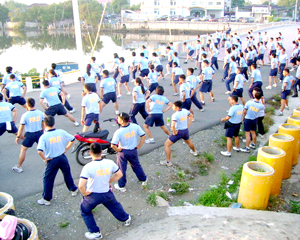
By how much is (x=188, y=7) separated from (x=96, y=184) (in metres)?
85.3

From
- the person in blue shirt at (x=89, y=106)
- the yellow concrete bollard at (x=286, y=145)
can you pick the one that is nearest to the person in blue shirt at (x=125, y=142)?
the person in blue shirt at (x=89, y=106)

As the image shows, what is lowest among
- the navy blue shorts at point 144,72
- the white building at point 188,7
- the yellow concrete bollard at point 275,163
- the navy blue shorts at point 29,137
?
the yellow concrete bollard at point 275,163

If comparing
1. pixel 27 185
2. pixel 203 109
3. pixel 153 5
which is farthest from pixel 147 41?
pixel 27 185

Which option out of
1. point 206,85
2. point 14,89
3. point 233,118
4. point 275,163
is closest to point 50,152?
point 275,163

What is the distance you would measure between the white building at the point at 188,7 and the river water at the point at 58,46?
13529 millimetres

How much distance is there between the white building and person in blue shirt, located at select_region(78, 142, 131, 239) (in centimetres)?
8263

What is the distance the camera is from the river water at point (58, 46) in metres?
39.4

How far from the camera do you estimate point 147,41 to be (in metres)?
67.7

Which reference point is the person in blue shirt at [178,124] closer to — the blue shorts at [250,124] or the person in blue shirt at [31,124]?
the blue shorts at [250,124]

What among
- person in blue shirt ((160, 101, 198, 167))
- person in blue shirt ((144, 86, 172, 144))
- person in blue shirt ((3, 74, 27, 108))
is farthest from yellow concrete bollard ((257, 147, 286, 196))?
person in blue shirt ((3, 74, 27, 108))

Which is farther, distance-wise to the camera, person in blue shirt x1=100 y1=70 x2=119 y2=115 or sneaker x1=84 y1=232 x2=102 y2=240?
person in blue shirt x1=100 y1=70 x2=119 y2=115

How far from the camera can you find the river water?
39406 mm

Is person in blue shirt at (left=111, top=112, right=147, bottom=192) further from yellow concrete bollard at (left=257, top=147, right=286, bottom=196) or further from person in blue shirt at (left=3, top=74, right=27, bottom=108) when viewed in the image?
person in blue shirt at (left=3, top=74, right=27, bottom=108)

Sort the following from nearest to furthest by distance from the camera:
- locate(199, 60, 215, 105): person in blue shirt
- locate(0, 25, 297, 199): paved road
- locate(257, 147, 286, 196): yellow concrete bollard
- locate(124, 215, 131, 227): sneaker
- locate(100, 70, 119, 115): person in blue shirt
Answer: locate(124, 215, 131, 227): sneaker → locate(257, 147, 286, 196): yellow concrete bollard → locate(0, 25, 297, 199): paved road → locate(100, 70, 119, 115): person in blue shirt → locate(199, 60, 215, 105): person in blue shirt
